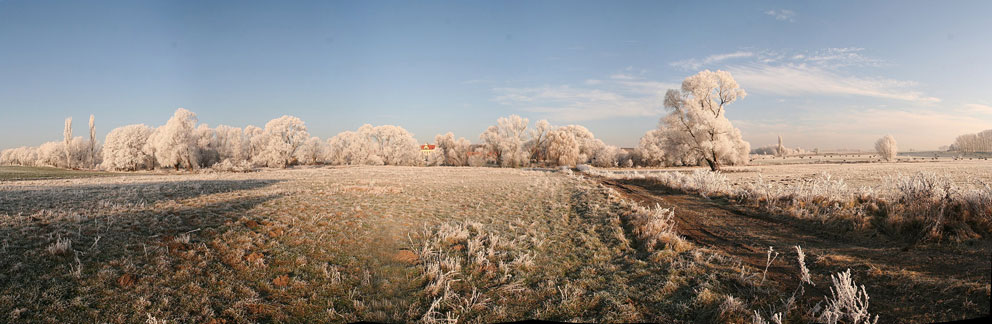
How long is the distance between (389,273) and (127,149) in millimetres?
69035

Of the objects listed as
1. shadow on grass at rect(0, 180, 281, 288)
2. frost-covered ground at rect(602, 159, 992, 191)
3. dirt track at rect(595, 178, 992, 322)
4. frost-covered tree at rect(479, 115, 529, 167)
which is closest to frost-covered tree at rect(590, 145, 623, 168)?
frost-covered tree at rect(479, 115, 529, 167)

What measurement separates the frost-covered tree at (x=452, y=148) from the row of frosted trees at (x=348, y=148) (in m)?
0.20

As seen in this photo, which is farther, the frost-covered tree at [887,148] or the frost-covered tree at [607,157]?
the frost-covered tree at [607,157]

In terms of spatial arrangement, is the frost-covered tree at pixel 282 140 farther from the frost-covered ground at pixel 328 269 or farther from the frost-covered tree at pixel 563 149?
the frost-covered ground at pixel 328 269

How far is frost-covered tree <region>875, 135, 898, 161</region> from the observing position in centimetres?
4772

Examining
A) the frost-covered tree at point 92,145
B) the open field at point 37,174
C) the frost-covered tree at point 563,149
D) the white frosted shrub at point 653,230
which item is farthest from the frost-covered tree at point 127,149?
the white frosted shrub at point 653,230

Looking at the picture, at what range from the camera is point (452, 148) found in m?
74.3

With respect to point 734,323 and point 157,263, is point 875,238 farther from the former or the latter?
point 157,263

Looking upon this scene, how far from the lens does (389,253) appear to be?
25.2 feet

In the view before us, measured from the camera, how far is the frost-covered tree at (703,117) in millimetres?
30984

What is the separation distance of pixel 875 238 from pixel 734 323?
240 inches

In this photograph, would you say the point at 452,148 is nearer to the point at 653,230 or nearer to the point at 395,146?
the point at 395,146

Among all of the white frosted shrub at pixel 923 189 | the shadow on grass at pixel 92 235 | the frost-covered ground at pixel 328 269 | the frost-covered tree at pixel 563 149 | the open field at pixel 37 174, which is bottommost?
the frost-covered ground at pixel 328 269

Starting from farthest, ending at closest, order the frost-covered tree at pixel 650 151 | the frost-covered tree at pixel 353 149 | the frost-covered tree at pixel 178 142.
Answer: the frost-covered tree at pixel 353 149
the frost-covered tree at pixel 650 151
the frost-covered tree at pixel 178 142
